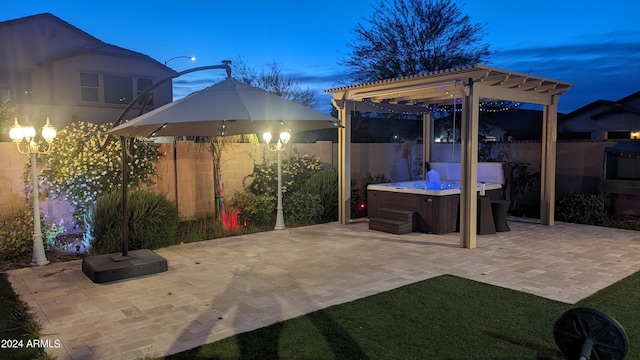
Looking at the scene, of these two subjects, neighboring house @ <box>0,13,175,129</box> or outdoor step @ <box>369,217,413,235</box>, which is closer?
outdoor step @ <box>369,217,413,235</box>

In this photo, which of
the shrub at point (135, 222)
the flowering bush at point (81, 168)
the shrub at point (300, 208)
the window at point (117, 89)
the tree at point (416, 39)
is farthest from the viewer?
the window at point (117, 89)

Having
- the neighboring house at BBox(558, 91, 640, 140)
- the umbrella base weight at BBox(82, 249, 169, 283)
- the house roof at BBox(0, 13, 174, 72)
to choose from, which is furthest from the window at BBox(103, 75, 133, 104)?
the neighboring house at BBox(558, 91, 640, 140)

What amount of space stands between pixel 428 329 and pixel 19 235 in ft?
18.2

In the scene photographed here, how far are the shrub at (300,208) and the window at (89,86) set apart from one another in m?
11.6

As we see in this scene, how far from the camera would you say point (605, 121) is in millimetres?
16906

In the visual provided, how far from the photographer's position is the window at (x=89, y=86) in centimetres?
1672

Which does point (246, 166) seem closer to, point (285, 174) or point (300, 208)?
point (285, 174)

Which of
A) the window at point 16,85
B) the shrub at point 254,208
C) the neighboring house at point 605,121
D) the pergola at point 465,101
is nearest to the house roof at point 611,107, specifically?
the neighboring house at point 605,121

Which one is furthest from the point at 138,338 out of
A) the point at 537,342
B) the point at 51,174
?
the point at 51,174

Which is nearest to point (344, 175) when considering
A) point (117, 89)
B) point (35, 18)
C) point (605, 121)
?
point (117, 89)

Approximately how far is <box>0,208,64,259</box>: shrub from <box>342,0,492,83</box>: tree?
13.0 meters

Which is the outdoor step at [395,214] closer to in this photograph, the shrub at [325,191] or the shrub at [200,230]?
the shrub at [325,191]

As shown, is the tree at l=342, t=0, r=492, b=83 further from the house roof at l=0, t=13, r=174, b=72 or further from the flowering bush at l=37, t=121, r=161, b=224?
the flowering bush at l=37, t=121, r=161, b=224

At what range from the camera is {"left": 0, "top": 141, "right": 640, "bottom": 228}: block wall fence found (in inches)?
263
